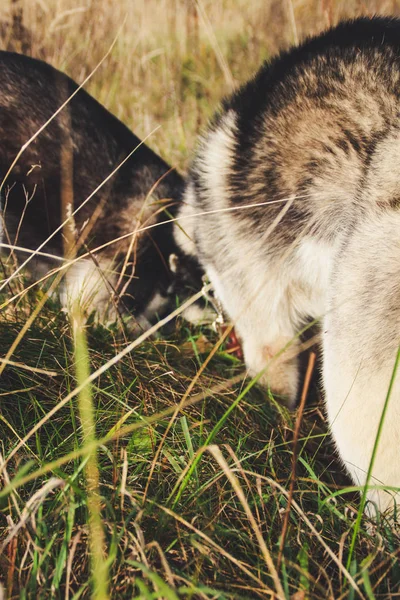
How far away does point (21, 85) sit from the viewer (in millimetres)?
2674

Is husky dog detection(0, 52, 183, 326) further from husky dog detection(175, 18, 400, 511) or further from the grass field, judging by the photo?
husky dog detection(175, 18, 400, 511)

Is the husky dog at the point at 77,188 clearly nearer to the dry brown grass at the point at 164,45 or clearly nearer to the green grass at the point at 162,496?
the green grass at the point at 162,496

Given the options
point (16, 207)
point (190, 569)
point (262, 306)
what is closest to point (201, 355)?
point (262, 306)

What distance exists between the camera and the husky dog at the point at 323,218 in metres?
1.62

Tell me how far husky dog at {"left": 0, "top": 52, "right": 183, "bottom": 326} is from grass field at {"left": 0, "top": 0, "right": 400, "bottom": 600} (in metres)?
0.28

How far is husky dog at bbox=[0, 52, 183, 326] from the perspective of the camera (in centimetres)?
260

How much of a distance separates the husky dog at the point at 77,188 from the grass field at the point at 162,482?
0.28 meters

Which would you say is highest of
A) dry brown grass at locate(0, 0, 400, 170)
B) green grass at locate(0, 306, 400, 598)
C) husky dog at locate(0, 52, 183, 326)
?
dry brown grass at locate(0, 0, 400, 170)

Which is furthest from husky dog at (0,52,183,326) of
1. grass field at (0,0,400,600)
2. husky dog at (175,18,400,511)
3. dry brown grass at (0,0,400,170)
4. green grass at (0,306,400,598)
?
dry brown grass at (0,0,400,170)

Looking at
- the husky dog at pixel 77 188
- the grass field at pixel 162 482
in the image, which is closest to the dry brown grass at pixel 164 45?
the husky dog at pixel 77 188

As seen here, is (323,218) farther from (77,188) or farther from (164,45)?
(164,45)

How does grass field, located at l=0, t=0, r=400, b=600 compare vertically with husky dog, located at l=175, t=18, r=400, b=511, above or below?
below

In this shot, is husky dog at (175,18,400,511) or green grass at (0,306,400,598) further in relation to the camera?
husky dog at (175,18,400,511)

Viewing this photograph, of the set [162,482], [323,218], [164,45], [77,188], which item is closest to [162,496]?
[162,482]
